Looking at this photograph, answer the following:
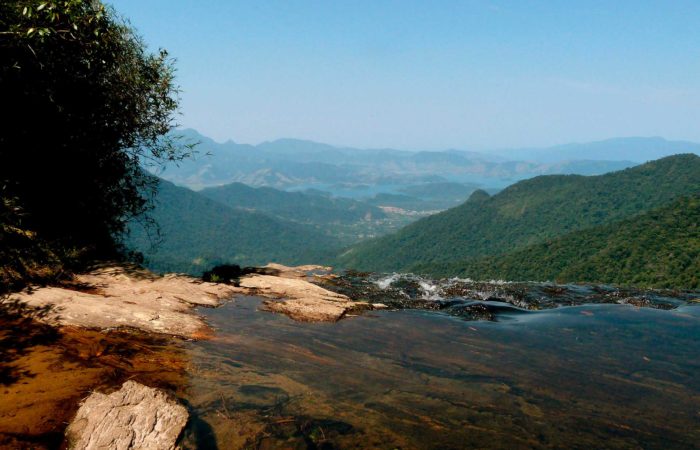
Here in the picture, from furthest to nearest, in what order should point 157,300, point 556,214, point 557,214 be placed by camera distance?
point 556,214
point 557,214
point 157,300

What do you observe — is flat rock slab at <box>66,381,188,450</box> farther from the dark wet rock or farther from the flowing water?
the dark wet rock

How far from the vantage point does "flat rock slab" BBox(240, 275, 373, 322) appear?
719 inches

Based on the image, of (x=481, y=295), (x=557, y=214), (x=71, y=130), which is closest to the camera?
(x=71, y=130)

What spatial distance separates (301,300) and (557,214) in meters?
180

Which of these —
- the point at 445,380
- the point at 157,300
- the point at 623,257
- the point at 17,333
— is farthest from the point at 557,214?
the point at 17,333

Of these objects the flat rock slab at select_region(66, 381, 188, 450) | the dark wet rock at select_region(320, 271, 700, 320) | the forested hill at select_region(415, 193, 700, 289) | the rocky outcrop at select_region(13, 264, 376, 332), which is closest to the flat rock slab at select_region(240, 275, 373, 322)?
the rocky outcrop at select_region(13, 264, 376, 332)

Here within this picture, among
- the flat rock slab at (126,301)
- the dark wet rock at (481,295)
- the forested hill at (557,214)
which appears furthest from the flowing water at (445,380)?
the forested hill at (557,214)

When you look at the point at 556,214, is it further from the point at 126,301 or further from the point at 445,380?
the point at 126,301

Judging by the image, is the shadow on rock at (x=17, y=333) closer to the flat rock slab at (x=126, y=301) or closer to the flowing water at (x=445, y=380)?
the flat rock slab at (x=126, y=301)

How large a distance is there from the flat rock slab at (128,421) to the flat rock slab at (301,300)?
8696 millimetres

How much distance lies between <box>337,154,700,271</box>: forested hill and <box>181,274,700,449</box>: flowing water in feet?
395

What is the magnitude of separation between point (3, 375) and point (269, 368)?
21.6 ft

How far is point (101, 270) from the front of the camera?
19.7 meters

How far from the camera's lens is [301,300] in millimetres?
19938
